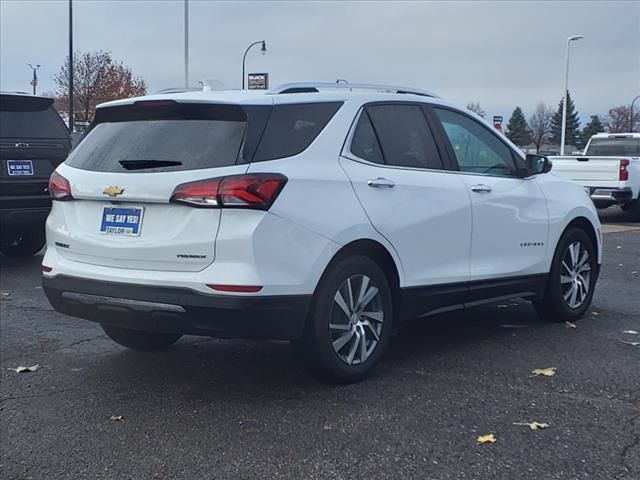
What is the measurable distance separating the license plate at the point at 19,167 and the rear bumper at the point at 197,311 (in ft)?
16.1

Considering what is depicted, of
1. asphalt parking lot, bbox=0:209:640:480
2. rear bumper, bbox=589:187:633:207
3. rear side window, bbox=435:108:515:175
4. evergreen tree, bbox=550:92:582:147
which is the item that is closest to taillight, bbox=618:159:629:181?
A: rear bumper, bbox=589:187:633:207

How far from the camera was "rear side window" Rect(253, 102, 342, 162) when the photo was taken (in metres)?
4.39

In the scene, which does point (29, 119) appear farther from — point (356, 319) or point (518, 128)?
point (518, 128)

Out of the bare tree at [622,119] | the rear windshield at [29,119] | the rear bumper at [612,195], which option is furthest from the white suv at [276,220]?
the bare tree at [622,119]

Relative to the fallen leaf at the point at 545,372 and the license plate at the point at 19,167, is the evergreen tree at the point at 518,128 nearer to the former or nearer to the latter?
the license plate at the point at 19,167

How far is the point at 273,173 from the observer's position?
14.0 ft

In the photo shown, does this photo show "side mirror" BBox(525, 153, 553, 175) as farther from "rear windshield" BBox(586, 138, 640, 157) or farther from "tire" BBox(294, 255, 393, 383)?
"rear windshield" BBox(586, 138, 640, 157)

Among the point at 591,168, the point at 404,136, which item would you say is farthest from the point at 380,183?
the point at 591,168

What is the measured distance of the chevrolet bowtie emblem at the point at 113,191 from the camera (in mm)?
4465

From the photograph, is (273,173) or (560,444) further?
(273,173)

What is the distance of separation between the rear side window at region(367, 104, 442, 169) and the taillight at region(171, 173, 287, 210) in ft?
3.59

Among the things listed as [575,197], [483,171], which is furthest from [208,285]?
[575,197]

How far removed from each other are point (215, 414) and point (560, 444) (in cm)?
173

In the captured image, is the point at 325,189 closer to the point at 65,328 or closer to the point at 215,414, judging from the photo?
the point at 215,414
